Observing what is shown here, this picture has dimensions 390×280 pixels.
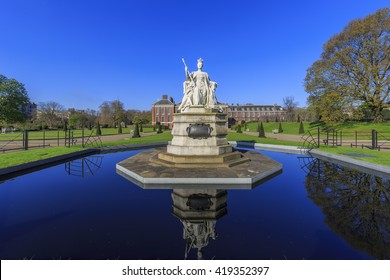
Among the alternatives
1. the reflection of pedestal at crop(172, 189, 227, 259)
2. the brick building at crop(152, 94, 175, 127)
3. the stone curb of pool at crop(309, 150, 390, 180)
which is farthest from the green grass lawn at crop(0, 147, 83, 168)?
the brick building at crop(152, 94, 175, 127)

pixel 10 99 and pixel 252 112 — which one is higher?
pixel 252 112

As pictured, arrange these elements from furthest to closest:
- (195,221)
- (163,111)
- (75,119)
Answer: (163,111) < (75,119) < (195,221)

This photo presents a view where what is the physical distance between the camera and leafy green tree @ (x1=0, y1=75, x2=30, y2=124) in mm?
33381

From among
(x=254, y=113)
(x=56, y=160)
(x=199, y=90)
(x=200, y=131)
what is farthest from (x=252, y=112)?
(x=56, y=160)

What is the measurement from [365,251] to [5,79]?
49.8 metres

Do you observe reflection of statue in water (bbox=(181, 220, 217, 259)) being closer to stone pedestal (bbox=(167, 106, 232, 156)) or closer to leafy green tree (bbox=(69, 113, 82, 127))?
stone pedestal (bbox=(167, 106, 232, 156))

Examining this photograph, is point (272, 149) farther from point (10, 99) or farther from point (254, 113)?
point (254, 113)

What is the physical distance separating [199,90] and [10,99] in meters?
39.6

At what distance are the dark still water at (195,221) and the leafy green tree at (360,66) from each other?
103 ft

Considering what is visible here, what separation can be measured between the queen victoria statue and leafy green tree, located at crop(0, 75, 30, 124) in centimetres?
3797

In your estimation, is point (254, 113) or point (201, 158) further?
point (254, 113)

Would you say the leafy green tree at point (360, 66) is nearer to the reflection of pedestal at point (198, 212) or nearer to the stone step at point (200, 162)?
the stone step at point (200, 162)

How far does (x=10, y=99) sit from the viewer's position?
34.2m

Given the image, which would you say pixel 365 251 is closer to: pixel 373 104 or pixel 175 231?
pixel 175 231
